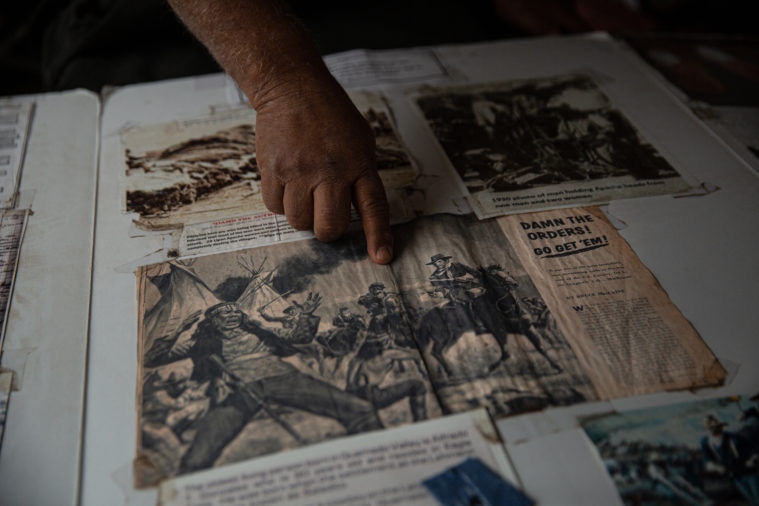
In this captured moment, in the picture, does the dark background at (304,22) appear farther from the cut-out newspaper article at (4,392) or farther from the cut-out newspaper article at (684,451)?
the cut-out newspaper article at (684,451)

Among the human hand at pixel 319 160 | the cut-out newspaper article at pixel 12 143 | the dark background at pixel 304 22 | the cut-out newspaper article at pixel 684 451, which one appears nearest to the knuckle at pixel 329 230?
the human hand at pixel 319 160

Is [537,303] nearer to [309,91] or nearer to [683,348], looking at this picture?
[683,348]

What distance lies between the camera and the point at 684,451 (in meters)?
0.59

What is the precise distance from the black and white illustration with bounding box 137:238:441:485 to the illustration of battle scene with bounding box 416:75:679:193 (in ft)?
1.05

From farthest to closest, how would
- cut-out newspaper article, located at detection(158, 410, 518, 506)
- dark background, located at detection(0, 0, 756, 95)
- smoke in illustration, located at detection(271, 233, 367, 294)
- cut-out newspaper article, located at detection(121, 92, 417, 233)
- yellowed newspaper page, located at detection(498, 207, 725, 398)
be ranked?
dark background, located at detection(0, 0, 756, 95) → cut-out newspaper article, located at detection(121, 92, 417, 233) → smoke in illustration, located at detection(271, 233, 367, 294) → yellowed newspaper page, located at detection(498, 207, 725, 398) → cut-out newspaper article, located at detection(158, 410, 518, 506)

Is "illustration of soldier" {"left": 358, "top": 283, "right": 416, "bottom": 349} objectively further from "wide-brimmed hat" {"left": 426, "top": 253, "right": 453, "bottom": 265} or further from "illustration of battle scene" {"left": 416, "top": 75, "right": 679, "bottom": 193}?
"illustration of battle scene" {"left": 416, "top": 75, "right": 679, "bottom": 193}

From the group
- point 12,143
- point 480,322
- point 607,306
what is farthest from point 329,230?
point 12,143

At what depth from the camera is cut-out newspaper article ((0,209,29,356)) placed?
73 centimetres

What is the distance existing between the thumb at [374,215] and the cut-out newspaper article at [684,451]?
36cm

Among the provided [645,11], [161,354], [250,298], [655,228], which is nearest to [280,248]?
[250,298]

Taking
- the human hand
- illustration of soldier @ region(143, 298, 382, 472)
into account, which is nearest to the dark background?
the human hand

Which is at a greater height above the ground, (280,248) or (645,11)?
(645,11)

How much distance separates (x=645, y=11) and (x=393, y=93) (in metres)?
0.99

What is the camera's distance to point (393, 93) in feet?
3.64
